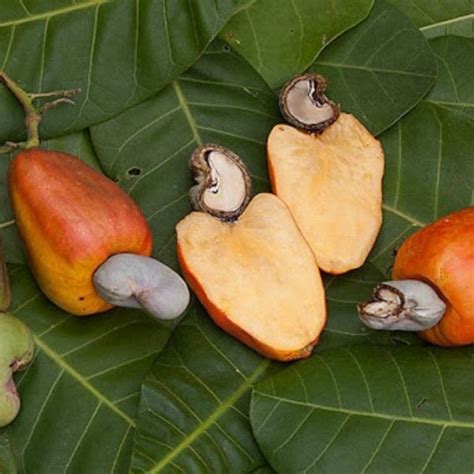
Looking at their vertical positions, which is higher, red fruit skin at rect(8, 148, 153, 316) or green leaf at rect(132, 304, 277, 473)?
red fruit skin at rect(8, 148, 153, 316)

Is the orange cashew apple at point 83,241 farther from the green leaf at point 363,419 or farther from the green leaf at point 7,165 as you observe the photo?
the green leaf at point 363,419

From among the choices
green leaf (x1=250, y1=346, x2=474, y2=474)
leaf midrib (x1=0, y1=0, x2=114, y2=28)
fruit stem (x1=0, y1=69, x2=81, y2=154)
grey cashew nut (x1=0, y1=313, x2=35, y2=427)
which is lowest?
green leaf (x1=250, y1=346, x2=474, y2=474)

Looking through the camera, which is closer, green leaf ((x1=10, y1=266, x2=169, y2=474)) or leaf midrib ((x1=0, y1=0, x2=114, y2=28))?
green leaf ((x1=10, y1=266, x2=169, y2=474))

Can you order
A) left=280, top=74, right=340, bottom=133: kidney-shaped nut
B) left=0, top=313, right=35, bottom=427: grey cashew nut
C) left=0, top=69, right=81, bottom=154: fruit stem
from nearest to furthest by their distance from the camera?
left=0, top=313, right=35, bottom=427: grey cashew nut
left=0, top=69, right=81, bottom=154: fruit stem
left=280, top=74, right=340, bottom=133: kidney-shaped nut

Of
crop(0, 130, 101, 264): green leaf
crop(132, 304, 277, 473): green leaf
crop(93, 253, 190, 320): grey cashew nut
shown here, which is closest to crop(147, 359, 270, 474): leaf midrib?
crop(132, 304, 277, 473): green leaf

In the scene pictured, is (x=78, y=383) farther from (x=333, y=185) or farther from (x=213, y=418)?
(x=333, y=185)

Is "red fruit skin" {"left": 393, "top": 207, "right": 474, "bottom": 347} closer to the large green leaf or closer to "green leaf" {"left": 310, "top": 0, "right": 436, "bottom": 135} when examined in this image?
"green leaf" {"left": 310, "top": 0, "right": 436, "bottom": 135}
